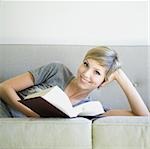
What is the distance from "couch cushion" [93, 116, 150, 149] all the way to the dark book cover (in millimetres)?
134

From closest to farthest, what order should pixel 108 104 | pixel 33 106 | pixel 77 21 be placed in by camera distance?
1. pixel 33 106
2. pixel 108 104
3. pixel 77 21

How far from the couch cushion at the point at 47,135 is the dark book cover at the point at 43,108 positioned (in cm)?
5

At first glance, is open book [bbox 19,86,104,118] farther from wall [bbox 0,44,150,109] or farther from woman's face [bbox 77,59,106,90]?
wall [bbox 0,44,150,109]

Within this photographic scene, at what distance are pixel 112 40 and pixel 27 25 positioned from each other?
51cm

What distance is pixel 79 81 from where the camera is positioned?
4.63ft

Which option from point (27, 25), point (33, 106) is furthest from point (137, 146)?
point (27, 25)

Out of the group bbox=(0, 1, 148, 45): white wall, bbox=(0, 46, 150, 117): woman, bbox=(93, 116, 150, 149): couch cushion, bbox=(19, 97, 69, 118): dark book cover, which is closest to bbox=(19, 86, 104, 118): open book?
bbox=(19, 97, 69, 118): dark book cover

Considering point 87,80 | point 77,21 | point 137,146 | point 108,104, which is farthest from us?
point 77,21

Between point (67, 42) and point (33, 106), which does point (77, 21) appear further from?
point (33, 106)

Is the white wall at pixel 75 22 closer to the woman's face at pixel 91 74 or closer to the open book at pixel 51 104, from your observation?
the woman's face at pixel 91 74

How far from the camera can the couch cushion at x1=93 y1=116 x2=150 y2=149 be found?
0.98 meters

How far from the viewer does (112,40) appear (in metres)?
1.84

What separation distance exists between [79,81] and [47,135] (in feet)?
1.49

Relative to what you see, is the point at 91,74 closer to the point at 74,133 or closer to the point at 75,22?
the point at 74,133
